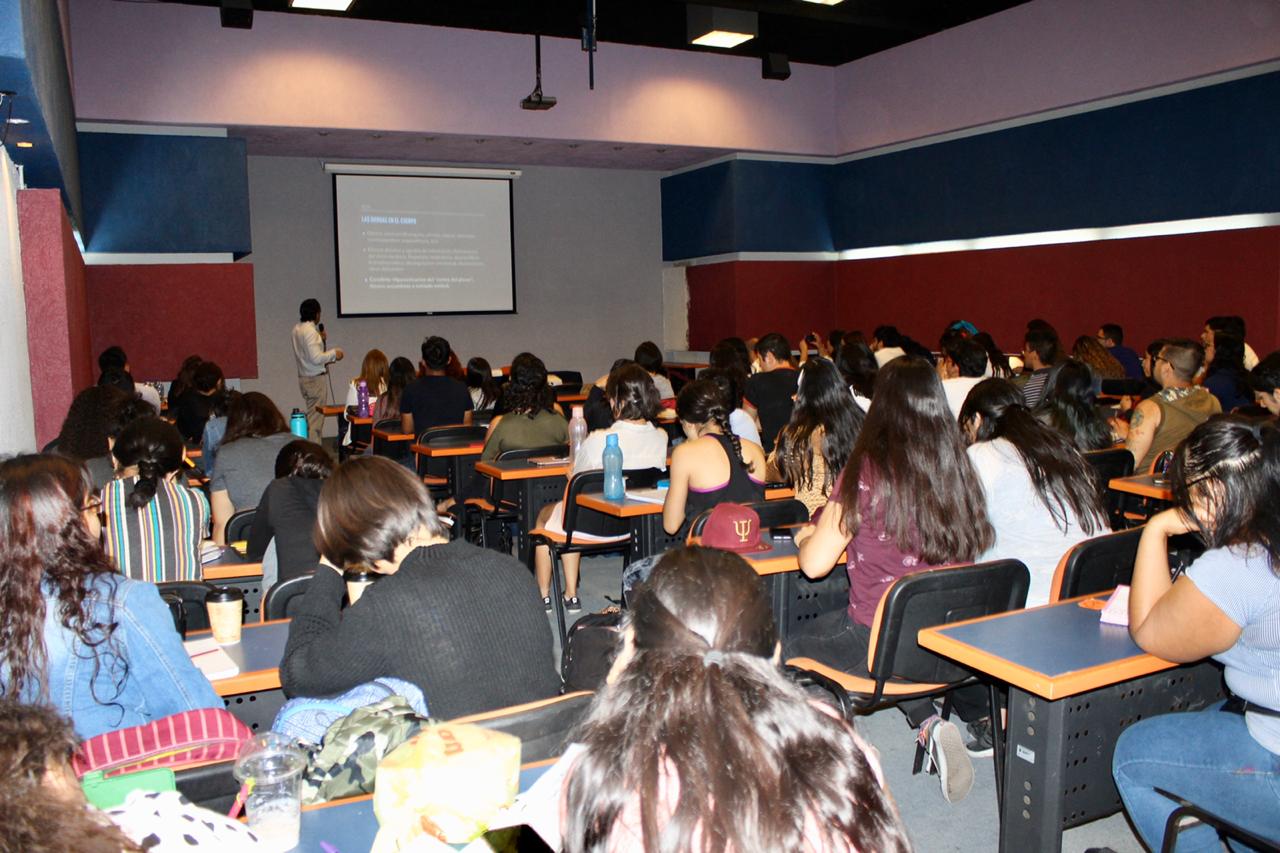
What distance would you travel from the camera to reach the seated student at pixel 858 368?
584 cm

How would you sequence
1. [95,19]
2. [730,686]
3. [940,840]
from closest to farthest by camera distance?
[730,686] → [940,840] → [95,19]

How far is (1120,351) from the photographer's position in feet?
26.8

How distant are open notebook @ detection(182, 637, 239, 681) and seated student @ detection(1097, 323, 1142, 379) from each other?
24.4 ft

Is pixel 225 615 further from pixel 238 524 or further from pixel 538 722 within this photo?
pixel 238 524

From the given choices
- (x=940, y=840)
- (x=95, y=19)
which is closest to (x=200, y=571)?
(x=940, y=840)

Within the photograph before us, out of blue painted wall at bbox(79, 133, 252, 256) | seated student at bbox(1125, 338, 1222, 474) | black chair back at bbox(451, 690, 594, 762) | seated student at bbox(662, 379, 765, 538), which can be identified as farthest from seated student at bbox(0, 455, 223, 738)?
blue painted wall at bbox(79, 133, 252, 256)

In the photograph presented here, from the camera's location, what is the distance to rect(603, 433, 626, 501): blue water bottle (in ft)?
14.7

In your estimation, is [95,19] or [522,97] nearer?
[95,19]

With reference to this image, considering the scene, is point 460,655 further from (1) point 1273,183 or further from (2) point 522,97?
(2) point 522,97

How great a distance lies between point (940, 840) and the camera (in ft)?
9.20

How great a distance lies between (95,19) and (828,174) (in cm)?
772

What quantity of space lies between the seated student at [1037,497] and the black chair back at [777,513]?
90cm

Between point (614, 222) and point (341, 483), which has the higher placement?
point (614, 222)

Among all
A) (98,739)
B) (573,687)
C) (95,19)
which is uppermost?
(95,19)
